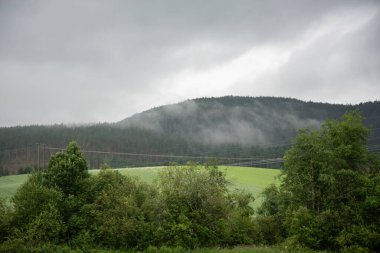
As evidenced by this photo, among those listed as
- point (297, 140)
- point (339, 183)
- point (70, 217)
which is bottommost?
point (70, 217)

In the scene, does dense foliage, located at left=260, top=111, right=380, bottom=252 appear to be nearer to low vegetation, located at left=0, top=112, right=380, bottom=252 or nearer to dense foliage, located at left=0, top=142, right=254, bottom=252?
low vegetation, located at left=0, top=112, right=380, bottom=252

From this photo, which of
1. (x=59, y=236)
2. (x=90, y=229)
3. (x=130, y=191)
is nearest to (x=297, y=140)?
(x=130, y=191)

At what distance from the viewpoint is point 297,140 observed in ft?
145

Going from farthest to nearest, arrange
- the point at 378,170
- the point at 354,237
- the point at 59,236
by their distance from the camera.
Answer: the point at 378,170 → the point at 59,236 → the point at 354,237

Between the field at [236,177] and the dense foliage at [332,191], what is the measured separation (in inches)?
1491

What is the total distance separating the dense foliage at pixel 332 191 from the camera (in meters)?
38.8

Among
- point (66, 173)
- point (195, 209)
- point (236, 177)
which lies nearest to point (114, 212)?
point (66, 173)

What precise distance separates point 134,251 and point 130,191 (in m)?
8.17

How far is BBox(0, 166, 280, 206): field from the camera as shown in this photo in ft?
283

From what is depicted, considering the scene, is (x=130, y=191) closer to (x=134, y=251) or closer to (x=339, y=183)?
(x=134, y=251)

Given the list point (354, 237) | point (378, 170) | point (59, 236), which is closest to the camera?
point (354, 237)

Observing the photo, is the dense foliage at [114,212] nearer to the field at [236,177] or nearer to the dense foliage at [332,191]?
the dense foliage at [332,191]

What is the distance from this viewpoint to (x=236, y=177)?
10550cm

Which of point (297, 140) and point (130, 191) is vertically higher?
point (297, 140)
